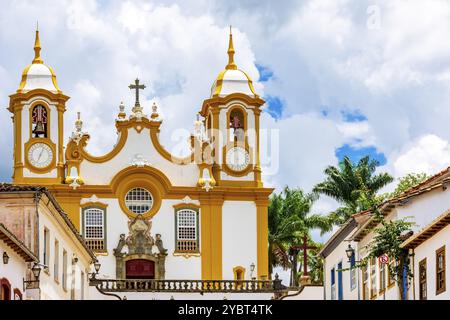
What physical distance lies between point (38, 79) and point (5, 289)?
147 ft

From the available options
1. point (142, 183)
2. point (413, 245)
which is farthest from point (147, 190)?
point (413, 245)

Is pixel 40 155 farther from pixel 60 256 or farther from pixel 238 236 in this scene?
pixel 60 256

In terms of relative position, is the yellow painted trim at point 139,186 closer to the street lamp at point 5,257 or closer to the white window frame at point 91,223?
the white window frame at point 91,223

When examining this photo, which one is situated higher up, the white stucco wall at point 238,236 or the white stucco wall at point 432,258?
the white stucco wall at point 238,236

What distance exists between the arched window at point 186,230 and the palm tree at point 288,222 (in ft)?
31.2

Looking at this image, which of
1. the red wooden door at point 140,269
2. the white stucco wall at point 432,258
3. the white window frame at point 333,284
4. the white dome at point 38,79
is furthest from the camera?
the white dome at point 38,79

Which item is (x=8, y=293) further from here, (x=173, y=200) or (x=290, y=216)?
(x=290, y=216)

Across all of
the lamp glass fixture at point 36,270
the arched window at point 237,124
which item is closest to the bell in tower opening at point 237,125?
the arched window at point 237,124

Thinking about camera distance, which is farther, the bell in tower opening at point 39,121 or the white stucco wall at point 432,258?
the bell in tower opening at point 39,121

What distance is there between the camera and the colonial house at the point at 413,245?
4281 cm

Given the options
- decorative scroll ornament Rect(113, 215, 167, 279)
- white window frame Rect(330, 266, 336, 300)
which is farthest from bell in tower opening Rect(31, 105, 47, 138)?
white window frame Rect(330, 266, 336, 300)

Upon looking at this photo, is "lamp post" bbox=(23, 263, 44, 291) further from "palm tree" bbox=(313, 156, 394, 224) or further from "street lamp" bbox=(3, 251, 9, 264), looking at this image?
"palm tree" bbox=(313, 156, 394, 224)

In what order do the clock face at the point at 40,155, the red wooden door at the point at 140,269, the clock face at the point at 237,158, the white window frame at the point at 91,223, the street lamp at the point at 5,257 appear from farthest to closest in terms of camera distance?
1. the clock face at the point at 237,158
2. the clock face at the point at 40,155
3. the red wooden door at the point at 140,269
4. the white window frame at the point at 91,223
5. the street lamp at the point at 5,257
